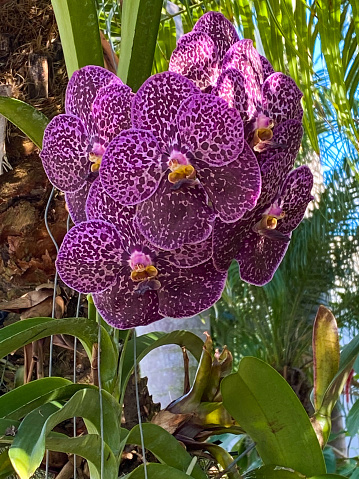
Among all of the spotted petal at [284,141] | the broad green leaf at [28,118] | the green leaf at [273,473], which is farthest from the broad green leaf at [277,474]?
the broad green leaf at [28,118]

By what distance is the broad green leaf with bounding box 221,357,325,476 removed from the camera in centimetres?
59

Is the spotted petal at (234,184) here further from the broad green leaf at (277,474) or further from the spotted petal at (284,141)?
the broad green leaf at (277,474)

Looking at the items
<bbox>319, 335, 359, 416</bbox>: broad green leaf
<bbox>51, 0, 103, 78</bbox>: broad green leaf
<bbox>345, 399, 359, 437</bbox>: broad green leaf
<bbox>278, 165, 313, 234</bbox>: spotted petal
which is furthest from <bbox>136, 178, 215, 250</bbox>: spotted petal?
<bbox>345, 399, 359, 437</bbox>: broad green leaf

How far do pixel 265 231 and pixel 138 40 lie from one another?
0.25m

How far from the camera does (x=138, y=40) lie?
586mm

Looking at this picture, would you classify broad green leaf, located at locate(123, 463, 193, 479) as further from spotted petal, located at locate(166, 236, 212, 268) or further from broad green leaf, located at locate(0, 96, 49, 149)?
broad green leaf, located at locate(0, 96, 49, 149)

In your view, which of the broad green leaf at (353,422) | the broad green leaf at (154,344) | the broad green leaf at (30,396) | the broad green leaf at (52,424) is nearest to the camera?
the broad green leaf at (52,424)

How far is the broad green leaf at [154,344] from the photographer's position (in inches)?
25.7

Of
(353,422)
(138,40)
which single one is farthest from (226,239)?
(353,422)

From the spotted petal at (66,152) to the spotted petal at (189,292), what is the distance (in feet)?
0.43

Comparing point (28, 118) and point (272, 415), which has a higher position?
point (28, 118)

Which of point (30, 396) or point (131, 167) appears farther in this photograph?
point (30, 396)

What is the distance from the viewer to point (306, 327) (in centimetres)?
392

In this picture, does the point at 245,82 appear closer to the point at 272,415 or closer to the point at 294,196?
the point at 294,196
